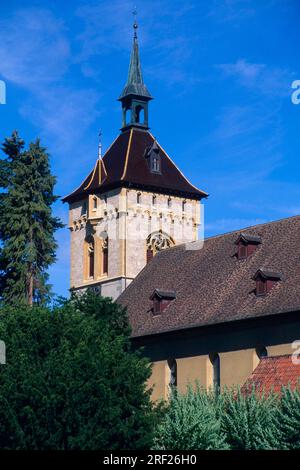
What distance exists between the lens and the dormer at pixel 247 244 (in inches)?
2279

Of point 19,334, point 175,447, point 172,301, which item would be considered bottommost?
point 175,447

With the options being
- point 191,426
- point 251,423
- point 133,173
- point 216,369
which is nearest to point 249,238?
point 216,369

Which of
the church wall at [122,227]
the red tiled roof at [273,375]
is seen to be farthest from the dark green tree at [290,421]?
Answer: the church wall at [122,227]

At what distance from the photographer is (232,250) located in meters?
59.9

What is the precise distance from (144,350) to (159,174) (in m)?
19.6

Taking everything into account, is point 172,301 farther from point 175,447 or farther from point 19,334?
point 175,447

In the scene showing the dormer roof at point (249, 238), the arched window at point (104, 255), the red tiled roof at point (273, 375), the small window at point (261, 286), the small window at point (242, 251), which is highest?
the arched window at point (104, 255)

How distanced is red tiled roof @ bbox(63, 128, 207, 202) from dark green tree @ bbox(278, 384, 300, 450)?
33368mm

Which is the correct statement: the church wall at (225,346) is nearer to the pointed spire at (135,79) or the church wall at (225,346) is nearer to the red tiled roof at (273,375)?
the red tiled roof at (273,375)

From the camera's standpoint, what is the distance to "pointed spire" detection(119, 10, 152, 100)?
79.6 m

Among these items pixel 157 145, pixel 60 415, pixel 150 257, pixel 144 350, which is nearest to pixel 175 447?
pixel 60 415

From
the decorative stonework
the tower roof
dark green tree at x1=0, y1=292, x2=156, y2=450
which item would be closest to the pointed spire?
the tower roof

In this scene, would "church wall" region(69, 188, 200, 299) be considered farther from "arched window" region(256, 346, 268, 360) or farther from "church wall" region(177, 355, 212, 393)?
"arched window" region(256, 346, 268, 360)

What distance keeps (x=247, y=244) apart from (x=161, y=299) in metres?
4.93
